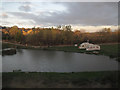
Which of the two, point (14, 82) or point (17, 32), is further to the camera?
point (17, 32)

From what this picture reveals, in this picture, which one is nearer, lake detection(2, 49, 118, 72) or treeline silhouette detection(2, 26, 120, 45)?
lake detection(2, 49, 118, 72)

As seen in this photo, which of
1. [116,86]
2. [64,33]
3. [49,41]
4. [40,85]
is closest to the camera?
[116,86]

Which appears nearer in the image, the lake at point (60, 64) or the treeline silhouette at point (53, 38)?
the lake at point (60, 64)

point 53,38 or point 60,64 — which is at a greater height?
point 53,38

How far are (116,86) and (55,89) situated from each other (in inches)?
87.3

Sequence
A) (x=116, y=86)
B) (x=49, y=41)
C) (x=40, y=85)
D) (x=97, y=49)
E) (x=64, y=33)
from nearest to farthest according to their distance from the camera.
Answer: (x=116, y=86) → (x=40, y=85) → (x=97, y=49) → (x=49, y=41) → (x=64, y=33)

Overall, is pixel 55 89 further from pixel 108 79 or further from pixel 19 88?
pixel 108 79

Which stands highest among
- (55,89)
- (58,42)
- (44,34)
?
(44,34)

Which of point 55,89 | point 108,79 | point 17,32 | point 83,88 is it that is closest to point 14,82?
point 55,89

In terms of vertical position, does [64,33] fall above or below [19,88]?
above

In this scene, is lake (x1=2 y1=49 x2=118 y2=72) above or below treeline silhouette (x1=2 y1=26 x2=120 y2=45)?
below

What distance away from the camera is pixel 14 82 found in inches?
155

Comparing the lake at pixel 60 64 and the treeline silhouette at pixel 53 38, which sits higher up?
the treeline silhouette at pixel 53 38

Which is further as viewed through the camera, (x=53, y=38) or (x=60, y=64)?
(x=53, y=38)
